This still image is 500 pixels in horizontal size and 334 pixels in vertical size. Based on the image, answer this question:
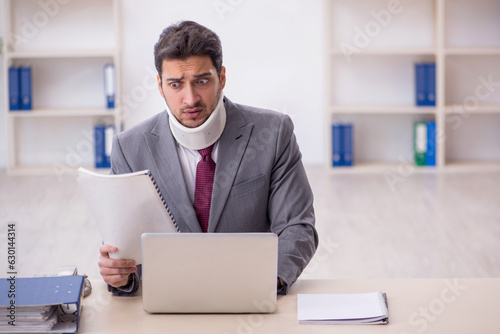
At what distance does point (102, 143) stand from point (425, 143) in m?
2.68

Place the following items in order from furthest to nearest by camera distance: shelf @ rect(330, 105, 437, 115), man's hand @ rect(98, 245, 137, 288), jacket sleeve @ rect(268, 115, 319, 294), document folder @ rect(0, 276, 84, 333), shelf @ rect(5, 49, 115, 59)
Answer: shelf @ rect(330, 105, 437, 115)
shelf @ rect(5, 49, 115, 59)
jacket sleeve @ rect(268, 115, 319, 294)
man's hand @ rect(98, 245, 137, 288)
document folder @ rect(0, 276, 84, 333)

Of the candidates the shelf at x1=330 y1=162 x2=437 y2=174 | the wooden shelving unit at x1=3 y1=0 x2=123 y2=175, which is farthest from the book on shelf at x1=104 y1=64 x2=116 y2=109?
the shelf at x1=330 y1=162 x2=437 y2=174

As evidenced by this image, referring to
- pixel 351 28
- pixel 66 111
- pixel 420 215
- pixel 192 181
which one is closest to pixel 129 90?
pixel 66 111

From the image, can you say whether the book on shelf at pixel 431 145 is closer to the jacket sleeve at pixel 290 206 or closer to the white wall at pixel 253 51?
the white wall at pixel 253 51

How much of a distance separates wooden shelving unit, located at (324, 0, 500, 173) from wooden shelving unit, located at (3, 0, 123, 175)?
1.91m

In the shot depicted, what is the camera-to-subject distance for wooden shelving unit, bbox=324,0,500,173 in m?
6.40

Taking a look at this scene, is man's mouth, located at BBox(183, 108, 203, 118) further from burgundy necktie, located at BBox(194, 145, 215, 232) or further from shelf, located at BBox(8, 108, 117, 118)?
shelf, located at BBox(8, 108, 117, 118)

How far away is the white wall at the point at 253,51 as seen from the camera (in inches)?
253

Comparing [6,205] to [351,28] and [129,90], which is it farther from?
[351,28]

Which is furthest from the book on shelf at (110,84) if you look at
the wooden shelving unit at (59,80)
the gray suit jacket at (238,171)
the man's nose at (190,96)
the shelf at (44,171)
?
the man's nose at (190,96)

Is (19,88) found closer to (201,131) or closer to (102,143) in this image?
(102,143)

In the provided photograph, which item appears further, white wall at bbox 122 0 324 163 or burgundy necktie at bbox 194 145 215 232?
white wall at bbox 122 0 324 163

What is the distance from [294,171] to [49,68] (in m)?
4.62

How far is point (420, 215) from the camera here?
4.98 metres
